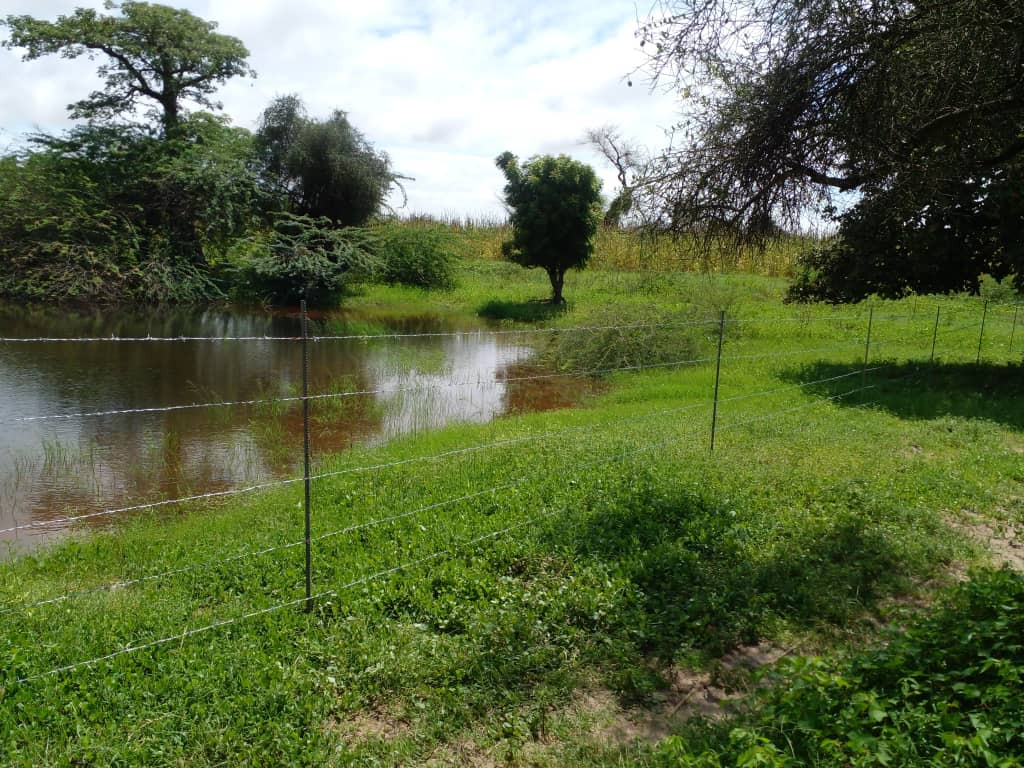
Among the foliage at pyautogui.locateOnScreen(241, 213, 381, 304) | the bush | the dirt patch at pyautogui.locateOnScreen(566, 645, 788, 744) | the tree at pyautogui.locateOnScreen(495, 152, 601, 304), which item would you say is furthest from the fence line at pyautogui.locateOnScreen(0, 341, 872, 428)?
the foliage at pyautogui.locateOnScreen(241, 213, 381, 304)

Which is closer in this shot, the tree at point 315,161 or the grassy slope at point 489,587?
the grassy slope at point 489,587

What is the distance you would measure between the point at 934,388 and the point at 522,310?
1443 centimetres

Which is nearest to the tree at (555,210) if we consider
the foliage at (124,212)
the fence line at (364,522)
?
the foliage at (124,212)

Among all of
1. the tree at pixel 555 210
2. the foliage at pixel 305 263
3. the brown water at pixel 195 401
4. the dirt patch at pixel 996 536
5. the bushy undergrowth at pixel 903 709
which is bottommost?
the brown water at pixel 195 401

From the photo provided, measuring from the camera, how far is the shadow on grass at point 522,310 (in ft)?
76.4

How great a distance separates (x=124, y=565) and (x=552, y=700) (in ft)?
11.8

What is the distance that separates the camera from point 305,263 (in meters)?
25.1

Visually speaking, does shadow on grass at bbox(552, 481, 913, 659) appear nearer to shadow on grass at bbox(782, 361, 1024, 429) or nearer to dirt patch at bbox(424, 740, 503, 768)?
dirt patch at bbox(424, 740, 503, 768)

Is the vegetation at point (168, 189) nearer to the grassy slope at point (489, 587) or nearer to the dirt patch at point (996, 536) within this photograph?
the grassy slope at point (489, 587)

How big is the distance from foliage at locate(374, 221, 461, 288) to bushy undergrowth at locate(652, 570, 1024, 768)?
88.1 ft

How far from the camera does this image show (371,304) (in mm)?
27000

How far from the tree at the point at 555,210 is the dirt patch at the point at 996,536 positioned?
18.6 metres

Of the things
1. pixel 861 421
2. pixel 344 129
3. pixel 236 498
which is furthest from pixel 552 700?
pixel 344 129

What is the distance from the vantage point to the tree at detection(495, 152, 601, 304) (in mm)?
23297
